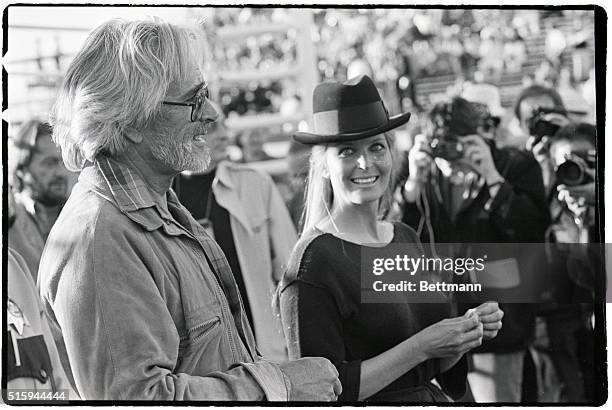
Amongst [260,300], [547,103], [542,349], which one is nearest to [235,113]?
[260,300]

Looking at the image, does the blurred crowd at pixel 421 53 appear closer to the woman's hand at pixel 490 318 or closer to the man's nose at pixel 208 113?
the man's nose at pixel 208 113

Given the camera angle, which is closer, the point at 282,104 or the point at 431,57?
the point at 282,104

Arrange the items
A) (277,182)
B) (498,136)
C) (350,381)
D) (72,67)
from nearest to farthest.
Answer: (72,67) → (350,381) → (277,182) → (498,136)

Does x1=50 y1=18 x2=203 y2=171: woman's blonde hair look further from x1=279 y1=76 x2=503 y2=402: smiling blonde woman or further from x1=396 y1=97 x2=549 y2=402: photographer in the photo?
x1=396 y1=97 x2=549 y2=402: photographer

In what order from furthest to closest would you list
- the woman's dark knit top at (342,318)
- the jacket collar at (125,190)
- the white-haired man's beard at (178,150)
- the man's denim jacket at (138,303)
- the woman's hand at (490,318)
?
the woman's hand at (490,318), the woman's dark knit top at (342,318), the white-haired man's beard at (178,150), the jacket collar at (125,190), the man's denim jacket at (138,303)

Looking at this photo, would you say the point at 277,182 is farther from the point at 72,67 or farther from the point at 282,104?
the point at 72,67

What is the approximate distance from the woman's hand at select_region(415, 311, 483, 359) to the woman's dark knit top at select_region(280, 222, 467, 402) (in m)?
0.03

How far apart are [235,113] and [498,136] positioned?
3.11 feet

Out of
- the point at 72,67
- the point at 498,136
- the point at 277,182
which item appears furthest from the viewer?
the point at 498,136

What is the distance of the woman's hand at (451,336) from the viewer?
2654 millimetres

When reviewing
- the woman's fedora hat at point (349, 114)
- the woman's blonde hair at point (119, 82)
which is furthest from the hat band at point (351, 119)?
the woman's blonde hair at point (119, 82)

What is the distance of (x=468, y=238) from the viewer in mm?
2857

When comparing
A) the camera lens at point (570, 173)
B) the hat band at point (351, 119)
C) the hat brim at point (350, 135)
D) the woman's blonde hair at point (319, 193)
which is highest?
the hat band at point (351, 119)

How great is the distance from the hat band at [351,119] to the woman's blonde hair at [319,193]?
55 millimetres
